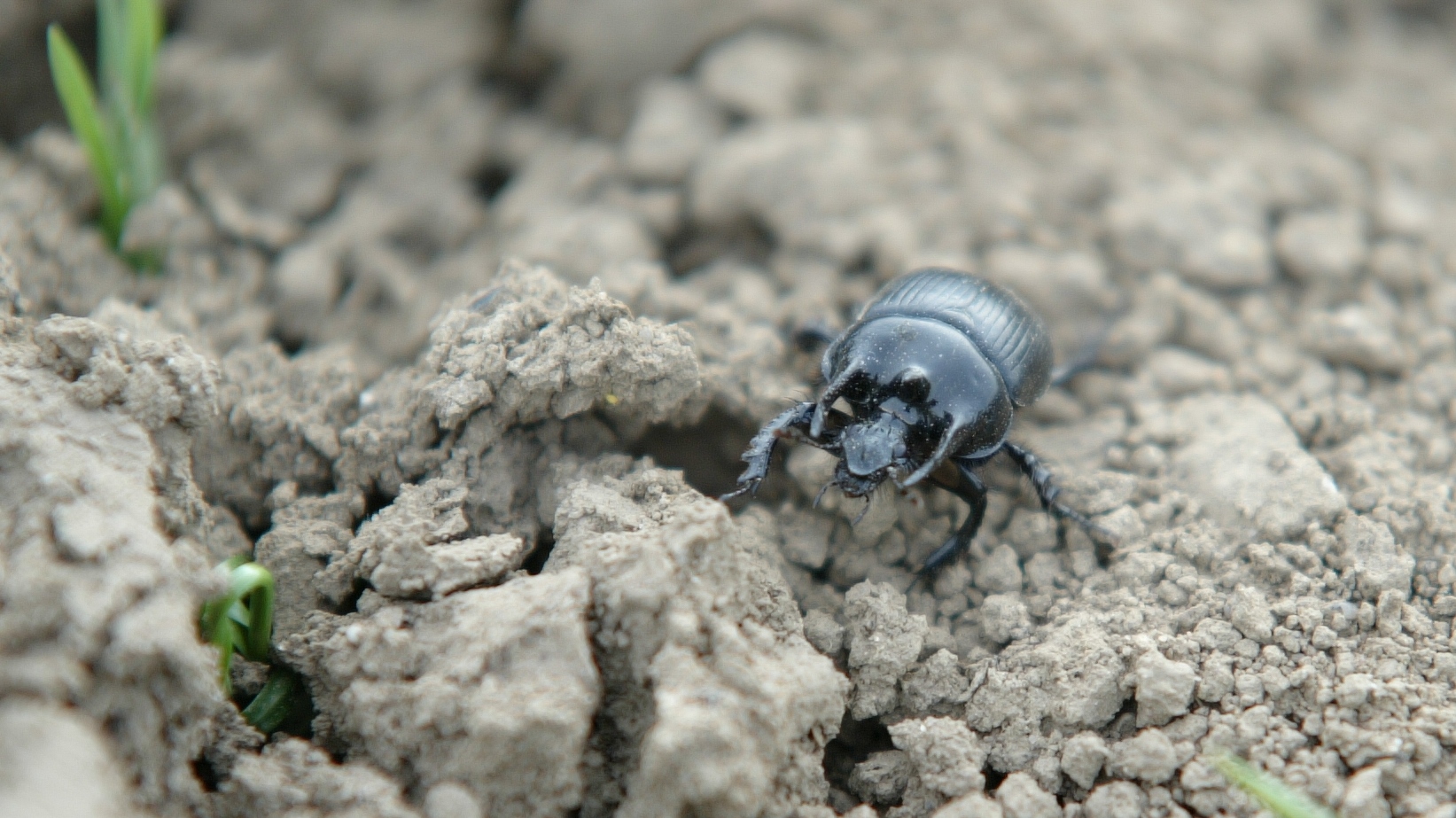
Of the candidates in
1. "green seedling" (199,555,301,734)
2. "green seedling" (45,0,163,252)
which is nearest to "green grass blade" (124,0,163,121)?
"green seedling" (45,0,163,252)

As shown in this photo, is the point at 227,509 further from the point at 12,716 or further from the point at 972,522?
the point at 972,522

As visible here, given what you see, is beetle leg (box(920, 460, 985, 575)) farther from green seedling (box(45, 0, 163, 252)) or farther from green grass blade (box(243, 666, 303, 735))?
green seedling (box(45, 0, 163, 252))

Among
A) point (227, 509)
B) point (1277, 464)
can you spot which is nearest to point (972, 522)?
point (1277, 464)

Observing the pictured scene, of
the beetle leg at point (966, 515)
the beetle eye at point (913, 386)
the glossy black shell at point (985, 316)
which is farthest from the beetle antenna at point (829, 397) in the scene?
the beetle leg at point (966, 515)

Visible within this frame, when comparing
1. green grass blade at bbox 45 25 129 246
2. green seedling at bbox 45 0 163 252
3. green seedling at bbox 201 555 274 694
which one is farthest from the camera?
green seedling at bbox 45 0 163 252

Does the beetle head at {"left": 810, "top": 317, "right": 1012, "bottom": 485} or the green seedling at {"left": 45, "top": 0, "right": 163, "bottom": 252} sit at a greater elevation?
the green seedling at {"left": 45, "top": 0, "right": 163, "bottom": 252}

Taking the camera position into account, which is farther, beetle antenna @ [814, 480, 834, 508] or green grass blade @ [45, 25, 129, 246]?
green grass blade @ [45, 25, 129, 246]
